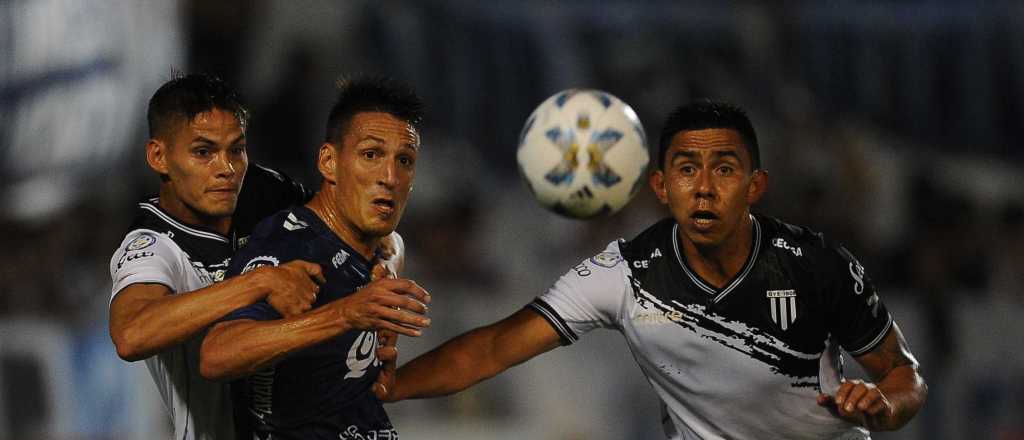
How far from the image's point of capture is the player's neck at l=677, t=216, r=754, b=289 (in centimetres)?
498

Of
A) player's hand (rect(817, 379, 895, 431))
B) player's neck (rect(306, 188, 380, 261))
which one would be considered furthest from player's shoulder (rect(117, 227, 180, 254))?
player's hand (rect(817, 379, 895, 431))

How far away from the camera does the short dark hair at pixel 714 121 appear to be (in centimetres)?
489

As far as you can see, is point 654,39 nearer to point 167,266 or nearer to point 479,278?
point 479,278

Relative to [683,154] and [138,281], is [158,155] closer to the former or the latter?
[138,281]

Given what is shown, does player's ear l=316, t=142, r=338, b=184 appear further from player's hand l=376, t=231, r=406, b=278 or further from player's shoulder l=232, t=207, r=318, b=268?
player's hand l=376, t=231, r=406, b=278

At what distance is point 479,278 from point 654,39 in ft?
9.44

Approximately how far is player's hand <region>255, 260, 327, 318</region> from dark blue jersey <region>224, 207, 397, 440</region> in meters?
0.20

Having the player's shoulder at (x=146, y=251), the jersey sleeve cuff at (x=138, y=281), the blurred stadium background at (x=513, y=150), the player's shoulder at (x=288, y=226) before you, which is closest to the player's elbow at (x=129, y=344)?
the jersey sleeve cuff at (x=138, y=281)

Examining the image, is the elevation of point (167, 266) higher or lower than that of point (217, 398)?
higher

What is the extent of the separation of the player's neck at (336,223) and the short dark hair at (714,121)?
1226 millimetres

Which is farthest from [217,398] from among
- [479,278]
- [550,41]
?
[550,41]

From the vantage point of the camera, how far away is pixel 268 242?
14.3ft

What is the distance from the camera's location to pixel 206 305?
159 inches

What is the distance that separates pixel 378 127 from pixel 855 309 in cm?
192
